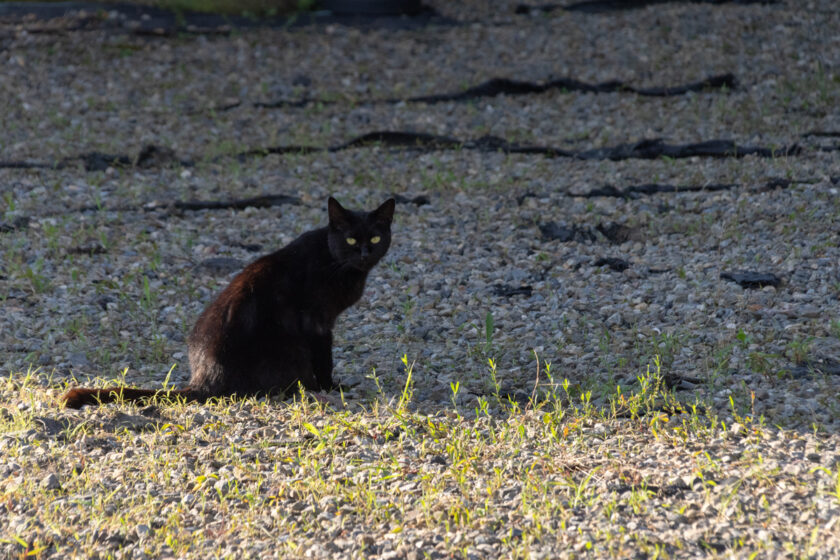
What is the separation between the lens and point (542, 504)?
169 inches

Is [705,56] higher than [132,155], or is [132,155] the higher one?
[705,56]

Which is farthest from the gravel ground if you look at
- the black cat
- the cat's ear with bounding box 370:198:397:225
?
the cat's ear with bounding box 370:198:397:225

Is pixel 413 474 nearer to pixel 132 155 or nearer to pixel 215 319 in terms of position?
pixel 215 319

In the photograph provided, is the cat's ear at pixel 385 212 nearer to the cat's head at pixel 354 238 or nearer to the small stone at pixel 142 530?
the cat's head at pixel 354 238

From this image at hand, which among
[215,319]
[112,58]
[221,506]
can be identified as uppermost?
[112,58]

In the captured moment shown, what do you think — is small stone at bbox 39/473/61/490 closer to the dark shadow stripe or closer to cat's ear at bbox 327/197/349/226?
cat's ear at bbox 327/197/349/226

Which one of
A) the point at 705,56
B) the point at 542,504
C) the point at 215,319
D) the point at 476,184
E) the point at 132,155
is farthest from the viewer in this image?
the point at 705,56

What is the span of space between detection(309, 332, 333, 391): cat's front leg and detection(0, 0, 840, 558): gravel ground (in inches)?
8.1

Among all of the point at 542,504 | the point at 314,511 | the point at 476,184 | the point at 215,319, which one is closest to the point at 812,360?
the point at 542,504

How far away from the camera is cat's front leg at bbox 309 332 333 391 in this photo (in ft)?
18.9

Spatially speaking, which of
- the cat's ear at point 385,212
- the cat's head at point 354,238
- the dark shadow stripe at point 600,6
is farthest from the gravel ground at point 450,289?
the cat's ear at point 385,212

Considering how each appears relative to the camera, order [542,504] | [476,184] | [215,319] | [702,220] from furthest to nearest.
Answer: [476,184]
[702,220]
[215,319]
[542,504]

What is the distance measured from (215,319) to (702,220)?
5131 mm

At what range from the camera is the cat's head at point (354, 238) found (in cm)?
592
